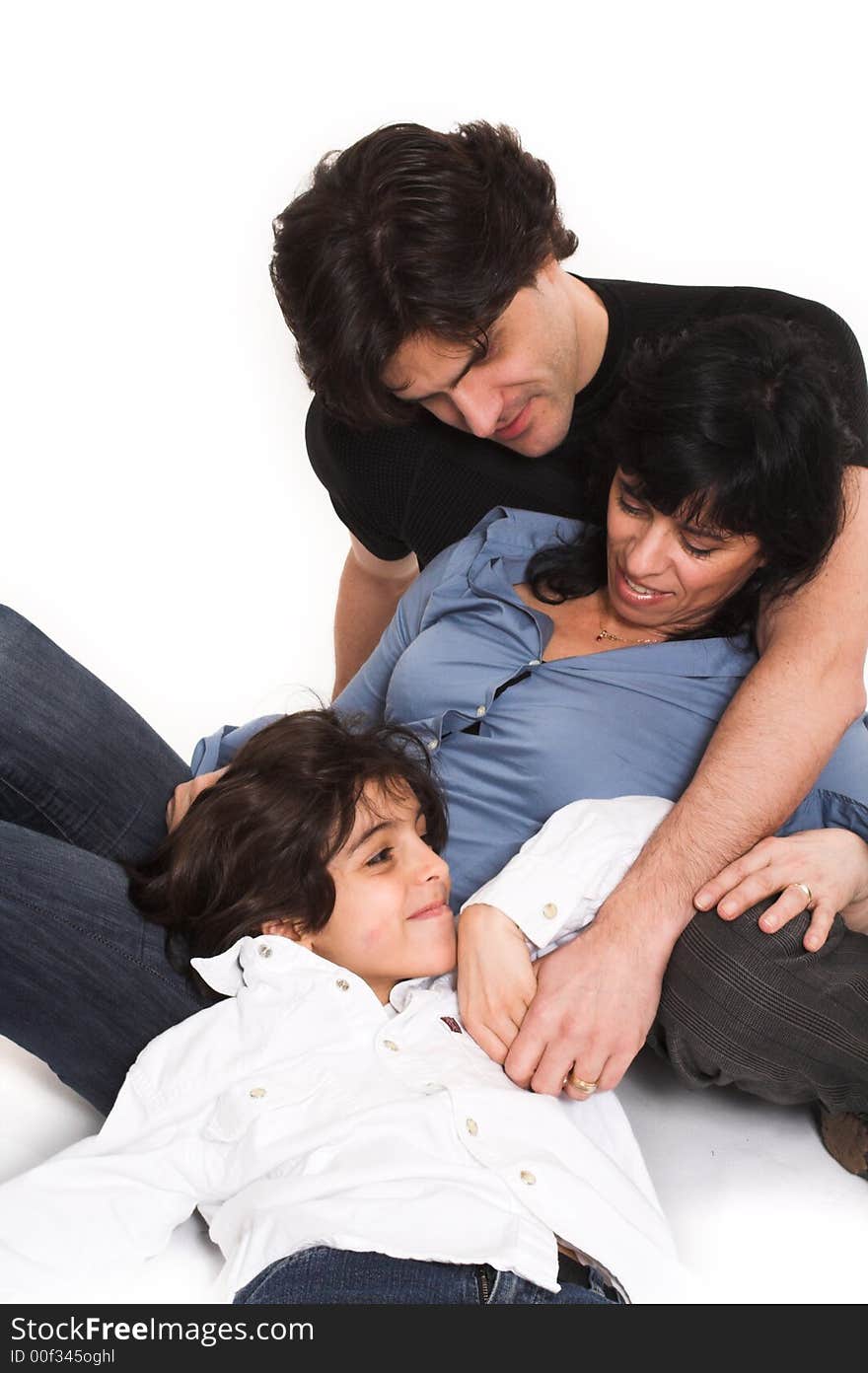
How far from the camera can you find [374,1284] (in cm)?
146

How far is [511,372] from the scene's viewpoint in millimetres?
2092

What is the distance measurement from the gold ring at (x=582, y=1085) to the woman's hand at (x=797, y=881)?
0.26 meters

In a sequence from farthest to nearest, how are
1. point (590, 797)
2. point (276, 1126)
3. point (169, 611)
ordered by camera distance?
point (169, 611), point (590, 797), point (276, 1126)

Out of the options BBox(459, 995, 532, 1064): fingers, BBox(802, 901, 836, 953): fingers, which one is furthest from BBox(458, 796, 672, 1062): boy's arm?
BBox(802, 901, 836, 953): fingers

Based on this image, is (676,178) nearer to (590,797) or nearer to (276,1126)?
(590,797)

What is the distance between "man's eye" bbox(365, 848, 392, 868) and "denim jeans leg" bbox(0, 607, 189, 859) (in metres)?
0.41

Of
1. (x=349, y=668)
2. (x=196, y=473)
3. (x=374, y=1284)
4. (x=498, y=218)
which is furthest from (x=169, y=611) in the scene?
(x=374, y=1284)

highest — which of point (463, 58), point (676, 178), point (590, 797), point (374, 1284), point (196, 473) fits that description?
point (463, 58)

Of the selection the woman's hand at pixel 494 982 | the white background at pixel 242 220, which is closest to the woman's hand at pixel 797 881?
the woman's hand at pixel 494 982

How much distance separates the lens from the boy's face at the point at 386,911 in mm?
1799

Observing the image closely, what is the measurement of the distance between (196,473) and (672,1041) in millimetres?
2234

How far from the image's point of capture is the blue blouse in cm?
201

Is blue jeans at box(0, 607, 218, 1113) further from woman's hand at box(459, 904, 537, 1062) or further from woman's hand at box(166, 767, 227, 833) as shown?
woman's hand at box(459, 904, 537, 1062)

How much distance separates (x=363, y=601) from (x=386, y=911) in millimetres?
1105
